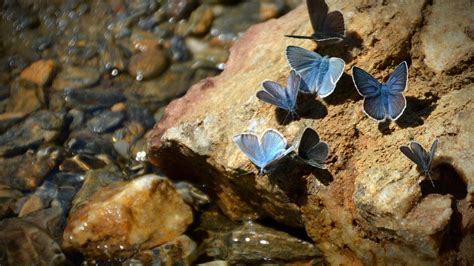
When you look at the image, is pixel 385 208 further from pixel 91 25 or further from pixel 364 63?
pixel 91 25

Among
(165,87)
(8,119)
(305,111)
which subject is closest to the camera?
(305,111)

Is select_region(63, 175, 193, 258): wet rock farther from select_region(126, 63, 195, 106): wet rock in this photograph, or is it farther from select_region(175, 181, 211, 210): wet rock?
select_region(126, 63, 195, 106): wet rock

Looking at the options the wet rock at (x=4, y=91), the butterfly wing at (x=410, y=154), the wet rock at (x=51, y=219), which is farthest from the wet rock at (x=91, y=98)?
the butterfly wing at (x=410, y=154)

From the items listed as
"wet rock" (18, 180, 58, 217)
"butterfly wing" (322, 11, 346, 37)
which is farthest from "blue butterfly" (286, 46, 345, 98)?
"wet rock" (18, 180, 58, 217)

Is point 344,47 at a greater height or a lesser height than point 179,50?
greater

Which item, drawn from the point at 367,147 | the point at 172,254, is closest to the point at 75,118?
the point at 172,254

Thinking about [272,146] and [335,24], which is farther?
[335,24]

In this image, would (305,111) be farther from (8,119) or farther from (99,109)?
(8,119)

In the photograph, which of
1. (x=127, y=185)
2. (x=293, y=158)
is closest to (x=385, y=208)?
(x=293, y=158)
